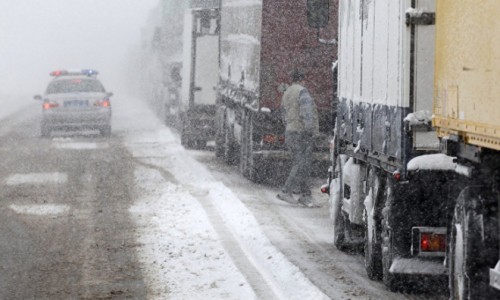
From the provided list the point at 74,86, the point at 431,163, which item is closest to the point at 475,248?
the point at 431,163

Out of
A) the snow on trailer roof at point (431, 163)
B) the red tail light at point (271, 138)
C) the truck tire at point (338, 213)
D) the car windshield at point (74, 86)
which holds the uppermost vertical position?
the car windshield at point (74, 86)

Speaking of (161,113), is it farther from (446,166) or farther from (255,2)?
(446,166)

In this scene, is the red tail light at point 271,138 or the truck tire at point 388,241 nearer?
the truck tire at point 388,241

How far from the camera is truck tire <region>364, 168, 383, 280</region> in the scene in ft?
35.7

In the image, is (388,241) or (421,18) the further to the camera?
(388,241)

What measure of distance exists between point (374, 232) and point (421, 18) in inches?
90.6

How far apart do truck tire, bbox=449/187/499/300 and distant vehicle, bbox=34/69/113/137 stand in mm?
25803

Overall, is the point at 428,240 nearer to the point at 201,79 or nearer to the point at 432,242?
the point at 432,242

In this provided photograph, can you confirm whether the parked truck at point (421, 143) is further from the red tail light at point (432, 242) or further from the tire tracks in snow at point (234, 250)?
the tire tracks in snow at point (234, 250)

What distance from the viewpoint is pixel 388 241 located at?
10289 mm

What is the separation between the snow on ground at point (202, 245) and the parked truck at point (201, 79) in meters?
5.71

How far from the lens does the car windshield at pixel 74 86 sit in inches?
1324

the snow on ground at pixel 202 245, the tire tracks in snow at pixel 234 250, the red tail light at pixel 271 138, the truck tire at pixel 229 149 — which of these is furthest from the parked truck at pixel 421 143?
the truck tire at pixel 229 149

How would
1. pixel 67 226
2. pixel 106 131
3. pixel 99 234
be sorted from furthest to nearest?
1. pixel 106 131
2. pixel 67 226
3. pixel 99 234
